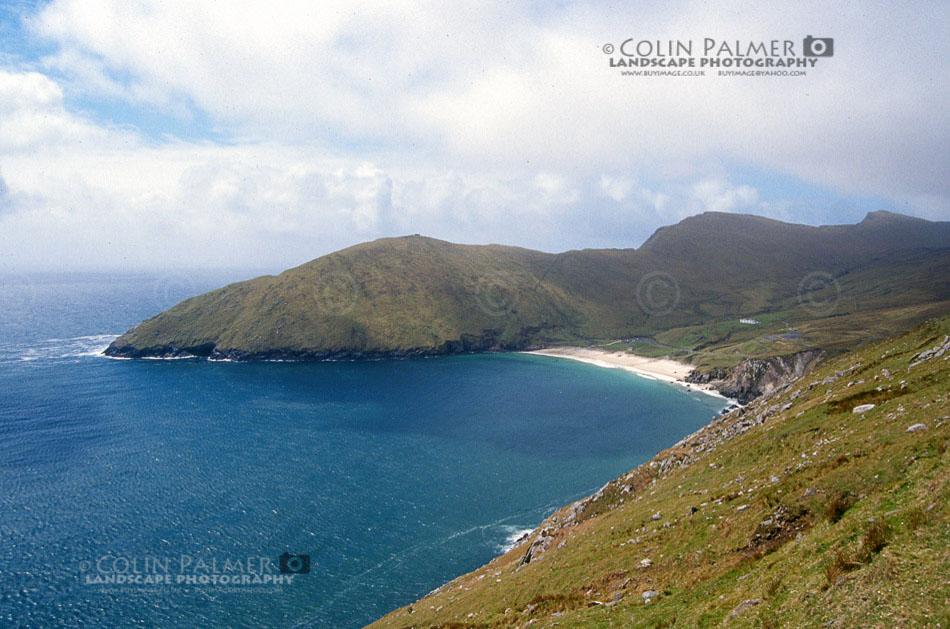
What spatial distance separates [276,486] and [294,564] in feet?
96.2

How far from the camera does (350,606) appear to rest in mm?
64875

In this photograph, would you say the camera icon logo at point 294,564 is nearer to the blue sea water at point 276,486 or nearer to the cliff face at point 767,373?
the blue sea water at point 276,486

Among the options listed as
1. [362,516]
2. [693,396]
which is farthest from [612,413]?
[362,516]

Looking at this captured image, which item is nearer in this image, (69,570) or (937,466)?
(937,466)

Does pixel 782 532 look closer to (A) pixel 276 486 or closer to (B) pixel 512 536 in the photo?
(B) pixel 512 536

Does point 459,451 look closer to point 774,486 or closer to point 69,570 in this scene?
point 69,570

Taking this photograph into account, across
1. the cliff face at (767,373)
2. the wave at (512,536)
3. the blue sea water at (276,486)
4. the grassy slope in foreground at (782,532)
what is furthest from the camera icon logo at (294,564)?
the cliff face at (767,373)

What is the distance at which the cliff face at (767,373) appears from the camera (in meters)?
176

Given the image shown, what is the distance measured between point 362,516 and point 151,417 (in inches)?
3919

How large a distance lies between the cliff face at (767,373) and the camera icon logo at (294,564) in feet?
538

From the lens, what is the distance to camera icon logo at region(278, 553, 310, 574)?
7219 cm

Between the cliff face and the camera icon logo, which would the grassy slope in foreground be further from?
the cliff face

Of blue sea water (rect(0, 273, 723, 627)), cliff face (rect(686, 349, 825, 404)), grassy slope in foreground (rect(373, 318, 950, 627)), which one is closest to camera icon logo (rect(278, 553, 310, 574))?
blue sea water (rect(0, 273, 723, 627))

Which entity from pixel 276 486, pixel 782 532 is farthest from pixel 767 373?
pixel 782 532
